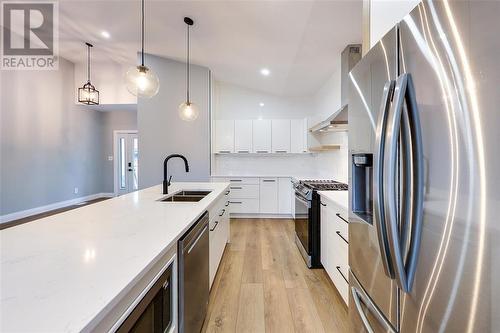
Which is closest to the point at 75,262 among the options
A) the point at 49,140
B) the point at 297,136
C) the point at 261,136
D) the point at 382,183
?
the point at 382,183

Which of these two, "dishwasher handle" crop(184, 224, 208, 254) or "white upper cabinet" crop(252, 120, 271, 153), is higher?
"white upper cabinet" crop(252, 120, 271, 153)

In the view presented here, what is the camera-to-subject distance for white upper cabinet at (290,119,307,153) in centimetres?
487

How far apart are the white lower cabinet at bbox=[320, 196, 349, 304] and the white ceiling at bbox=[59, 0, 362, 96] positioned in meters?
1.84

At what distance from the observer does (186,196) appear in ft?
8.06

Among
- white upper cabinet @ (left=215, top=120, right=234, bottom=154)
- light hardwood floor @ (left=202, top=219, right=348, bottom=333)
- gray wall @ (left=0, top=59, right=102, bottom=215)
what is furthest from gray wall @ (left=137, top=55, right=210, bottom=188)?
gray wall @ (left=0, top=59, right=102, bottom=215)

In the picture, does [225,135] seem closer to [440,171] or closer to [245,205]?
[245,205]

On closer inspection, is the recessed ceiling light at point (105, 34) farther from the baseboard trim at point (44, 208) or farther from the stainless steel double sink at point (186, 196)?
the baseboard trim at point (44, 208)

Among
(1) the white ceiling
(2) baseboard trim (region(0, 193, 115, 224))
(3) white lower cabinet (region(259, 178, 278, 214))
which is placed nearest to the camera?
(1) the white ceiling

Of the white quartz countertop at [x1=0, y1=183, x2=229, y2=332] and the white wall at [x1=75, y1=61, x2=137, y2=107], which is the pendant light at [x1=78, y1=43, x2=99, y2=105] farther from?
the white quartz countertop at [x1=0, y1=183, x2=229, y2=332]

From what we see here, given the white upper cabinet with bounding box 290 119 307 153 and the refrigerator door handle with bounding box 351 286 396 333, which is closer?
the refrigerator door handle with bounding box 351 286 396 333

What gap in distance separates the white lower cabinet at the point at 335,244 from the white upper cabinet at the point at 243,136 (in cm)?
277

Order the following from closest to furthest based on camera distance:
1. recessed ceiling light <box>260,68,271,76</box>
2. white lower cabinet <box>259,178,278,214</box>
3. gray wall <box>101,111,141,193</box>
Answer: recessed ceiling light <box>260,68,271,76</box>, white lower cabinet <box>259,178,278,214</box>, gray wall <box>101,111,141,193</box>


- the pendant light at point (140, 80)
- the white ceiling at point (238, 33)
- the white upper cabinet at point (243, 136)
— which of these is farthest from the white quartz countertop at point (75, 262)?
the white upper cabinet at point (243, 136)

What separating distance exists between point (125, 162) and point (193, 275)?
6.60m
